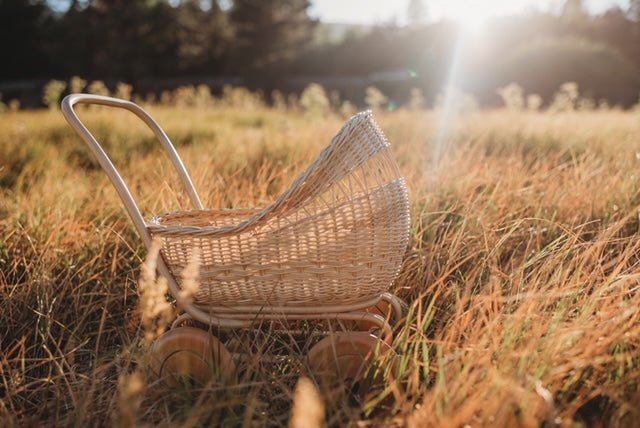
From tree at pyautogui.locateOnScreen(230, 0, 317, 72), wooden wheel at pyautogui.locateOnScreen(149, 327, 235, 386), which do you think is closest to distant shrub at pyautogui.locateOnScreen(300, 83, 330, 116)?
wooden wheel at pyautogui.locateOnScreen(149, 327, 235, 386)

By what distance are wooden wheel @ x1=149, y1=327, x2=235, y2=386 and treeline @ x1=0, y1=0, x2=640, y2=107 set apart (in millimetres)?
15003

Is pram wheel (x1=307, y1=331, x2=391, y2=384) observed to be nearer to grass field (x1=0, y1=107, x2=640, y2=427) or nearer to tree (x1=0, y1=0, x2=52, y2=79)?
grass field (x1=0, y1=107, x2=640, y2=427)

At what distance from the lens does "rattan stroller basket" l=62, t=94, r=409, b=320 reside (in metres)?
1.71

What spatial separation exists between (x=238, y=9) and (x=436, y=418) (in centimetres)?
2345

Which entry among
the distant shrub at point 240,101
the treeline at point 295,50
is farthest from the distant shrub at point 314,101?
the treeline at point 295,50

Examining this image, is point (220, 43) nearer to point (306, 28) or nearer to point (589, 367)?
point (306, 28)

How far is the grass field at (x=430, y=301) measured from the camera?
4.90 feet

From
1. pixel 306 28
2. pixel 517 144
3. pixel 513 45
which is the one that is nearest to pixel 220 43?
pixel 306 28

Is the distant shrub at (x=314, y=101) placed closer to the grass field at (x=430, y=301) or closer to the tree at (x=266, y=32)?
the grass field at (x=430, y=301)

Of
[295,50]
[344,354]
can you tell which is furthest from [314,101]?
[295,50]

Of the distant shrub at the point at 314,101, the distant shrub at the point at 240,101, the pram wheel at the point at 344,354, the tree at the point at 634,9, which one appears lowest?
the pram wheel at the point at 344,354

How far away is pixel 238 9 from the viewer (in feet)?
75.5

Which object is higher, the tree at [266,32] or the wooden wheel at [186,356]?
the tree at [266,32]

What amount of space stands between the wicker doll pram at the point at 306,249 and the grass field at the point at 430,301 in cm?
18
